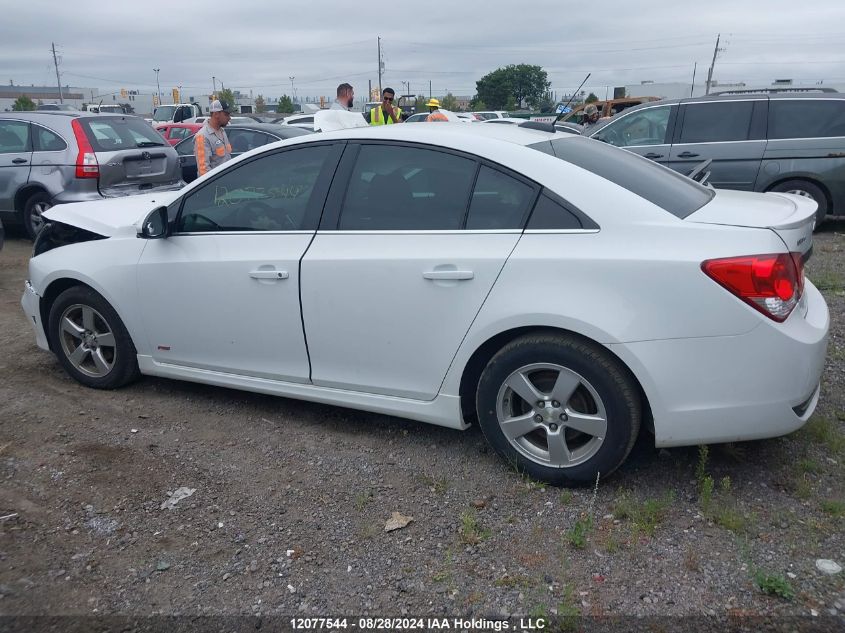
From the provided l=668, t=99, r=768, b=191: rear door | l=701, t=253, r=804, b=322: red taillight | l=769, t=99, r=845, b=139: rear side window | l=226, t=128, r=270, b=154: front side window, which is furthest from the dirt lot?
A: l=226, t=128, r=270, b=154: front side window

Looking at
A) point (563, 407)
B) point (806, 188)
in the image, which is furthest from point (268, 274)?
point (806, 188)

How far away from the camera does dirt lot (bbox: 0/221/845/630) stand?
8.99 ft

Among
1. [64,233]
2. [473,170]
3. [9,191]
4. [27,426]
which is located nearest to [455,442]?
[473,170]

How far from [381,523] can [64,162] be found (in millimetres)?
7466

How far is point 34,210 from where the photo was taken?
9.23 m

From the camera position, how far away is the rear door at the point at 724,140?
30.0 feet

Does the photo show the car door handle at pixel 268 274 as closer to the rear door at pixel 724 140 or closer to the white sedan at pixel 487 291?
the white sedan at pixel 487 291

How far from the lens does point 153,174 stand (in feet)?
31.4

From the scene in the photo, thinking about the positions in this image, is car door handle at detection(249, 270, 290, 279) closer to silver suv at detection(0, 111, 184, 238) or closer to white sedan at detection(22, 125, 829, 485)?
white sedan at detection(22, 125, 829, 485)

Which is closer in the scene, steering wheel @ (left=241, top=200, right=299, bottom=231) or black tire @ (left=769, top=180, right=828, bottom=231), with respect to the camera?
steering wheel @ (left=241, top=200, right=299, bottom=231)

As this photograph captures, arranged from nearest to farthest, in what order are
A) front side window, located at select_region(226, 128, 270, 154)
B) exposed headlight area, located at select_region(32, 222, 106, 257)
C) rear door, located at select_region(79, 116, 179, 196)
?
1. exposed headlight area, located at select_region(32, 222, 106, 257)
2. rear door, located at select_region(79, 116, 179, 196)
3. front side window, located at select_region(226, 128, 270, 154)

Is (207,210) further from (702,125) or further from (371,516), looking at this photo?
(702,125)

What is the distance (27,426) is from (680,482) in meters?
3.50

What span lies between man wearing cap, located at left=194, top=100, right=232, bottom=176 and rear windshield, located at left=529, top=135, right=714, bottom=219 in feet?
14.8
